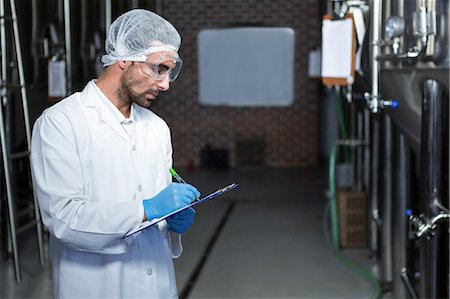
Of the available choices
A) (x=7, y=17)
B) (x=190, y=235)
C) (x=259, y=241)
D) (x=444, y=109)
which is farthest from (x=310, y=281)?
(x=7, y=17)

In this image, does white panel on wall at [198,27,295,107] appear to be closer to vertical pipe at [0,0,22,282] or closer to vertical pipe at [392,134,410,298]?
vertical pipe at [0,0,22,282]

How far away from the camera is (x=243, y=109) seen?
856 cm

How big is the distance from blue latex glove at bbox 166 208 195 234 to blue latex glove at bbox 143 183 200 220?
0.61ft

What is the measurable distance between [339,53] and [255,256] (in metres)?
1.73

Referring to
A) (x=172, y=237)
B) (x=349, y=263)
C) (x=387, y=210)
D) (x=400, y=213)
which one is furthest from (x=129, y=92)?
(x=349, y=263)

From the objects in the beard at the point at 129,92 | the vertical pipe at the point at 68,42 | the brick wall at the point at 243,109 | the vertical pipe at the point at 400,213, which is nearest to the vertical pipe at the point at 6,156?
the vertical pipe at the point at 68,42

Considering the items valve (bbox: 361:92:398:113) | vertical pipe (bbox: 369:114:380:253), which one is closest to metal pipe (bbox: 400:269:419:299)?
vertical pipe (bbox: 369:114:380:253)

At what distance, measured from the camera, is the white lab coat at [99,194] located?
5.88ft

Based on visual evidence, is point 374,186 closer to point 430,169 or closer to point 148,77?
point 430,169

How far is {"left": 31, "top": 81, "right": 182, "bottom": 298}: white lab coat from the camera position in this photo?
5.88 feet

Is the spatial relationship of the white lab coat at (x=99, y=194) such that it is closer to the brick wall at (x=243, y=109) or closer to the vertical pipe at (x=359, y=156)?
the vertical pipe at (x=359, y=156)

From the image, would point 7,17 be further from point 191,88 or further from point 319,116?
point 319,116

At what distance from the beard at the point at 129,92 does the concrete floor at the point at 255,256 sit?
6.08 feet

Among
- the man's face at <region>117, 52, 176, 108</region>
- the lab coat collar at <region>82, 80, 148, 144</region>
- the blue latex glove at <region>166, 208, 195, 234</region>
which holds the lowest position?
the blue latex glove at <region>166, 208, 195, 234</region>
